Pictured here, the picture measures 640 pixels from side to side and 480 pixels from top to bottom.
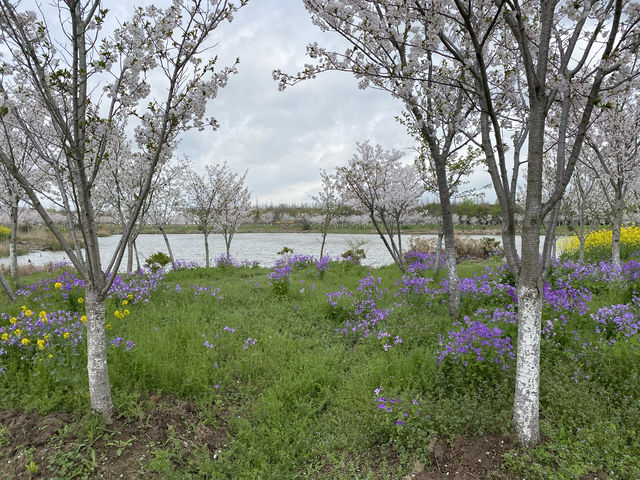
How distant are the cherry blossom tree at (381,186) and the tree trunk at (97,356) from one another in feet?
17.6

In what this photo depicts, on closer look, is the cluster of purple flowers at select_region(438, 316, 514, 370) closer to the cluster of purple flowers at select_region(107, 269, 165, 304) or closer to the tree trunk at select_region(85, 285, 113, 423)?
the tree trunk at select_region(85, 285, 113, 423)

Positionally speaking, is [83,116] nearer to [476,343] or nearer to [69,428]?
[69,428]

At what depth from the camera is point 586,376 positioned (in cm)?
330

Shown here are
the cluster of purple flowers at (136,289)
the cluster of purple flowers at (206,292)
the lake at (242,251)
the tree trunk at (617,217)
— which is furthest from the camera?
the lake at (242,251)

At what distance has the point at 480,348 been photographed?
3.49 meters

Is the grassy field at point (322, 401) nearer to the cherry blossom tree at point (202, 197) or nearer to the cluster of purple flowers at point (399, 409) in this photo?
the cluster of purple flowers at point (399, 409)

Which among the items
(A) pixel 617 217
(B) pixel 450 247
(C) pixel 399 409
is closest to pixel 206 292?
(B) pixel 450 247

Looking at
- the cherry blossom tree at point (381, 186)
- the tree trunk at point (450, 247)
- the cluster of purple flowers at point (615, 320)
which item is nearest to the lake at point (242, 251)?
the cherry blossom tree at point (381, 186)

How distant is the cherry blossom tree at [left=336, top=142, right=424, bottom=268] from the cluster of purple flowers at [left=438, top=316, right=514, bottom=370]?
11.6 ft

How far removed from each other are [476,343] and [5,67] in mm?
5299

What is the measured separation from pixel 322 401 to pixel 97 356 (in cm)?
229

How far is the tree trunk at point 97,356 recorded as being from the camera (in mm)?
2928

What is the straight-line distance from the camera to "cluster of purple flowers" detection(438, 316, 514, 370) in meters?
3.40

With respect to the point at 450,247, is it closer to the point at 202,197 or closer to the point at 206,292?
the point at 206,292
